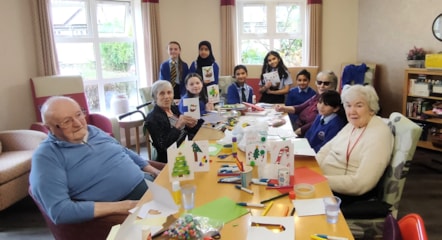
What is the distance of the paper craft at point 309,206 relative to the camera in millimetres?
1420

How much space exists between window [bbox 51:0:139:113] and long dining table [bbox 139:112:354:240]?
3.35 meters

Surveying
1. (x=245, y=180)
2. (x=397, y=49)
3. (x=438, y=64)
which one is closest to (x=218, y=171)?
(x=245, y=180)

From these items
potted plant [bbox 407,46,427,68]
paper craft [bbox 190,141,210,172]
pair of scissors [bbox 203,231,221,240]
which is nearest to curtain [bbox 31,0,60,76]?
paper craft [bbox 190,141,210,172]

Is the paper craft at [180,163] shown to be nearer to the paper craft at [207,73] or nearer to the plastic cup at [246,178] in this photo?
the plastic cup at [246,178]

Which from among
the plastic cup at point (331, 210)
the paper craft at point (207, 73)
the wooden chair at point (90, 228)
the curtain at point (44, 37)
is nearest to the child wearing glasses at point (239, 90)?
the paper craft at point (207, 73)

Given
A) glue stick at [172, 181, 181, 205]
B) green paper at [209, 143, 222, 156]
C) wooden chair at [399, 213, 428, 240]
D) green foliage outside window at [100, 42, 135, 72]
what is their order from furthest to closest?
green foliage outside window at [100, 42, 135, 72]
green paper at [209, 143, 222, 156]
glue stick at [172, 181, 181, 205]
wooden chair at [399, 213, 428, 240]

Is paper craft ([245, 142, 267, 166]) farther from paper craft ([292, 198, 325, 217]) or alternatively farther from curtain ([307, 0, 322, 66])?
curtain ([307, 0, 322, 66])

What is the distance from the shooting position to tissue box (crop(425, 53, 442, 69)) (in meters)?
4.14

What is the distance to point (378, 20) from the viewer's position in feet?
17.3

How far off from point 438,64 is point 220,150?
3.28 m

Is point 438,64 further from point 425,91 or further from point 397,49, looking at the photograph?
point 397,49

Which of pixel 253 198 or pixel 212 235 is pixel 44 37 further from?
pixel 212 235

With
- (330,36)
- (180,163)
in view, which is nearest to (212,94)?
(180,163)

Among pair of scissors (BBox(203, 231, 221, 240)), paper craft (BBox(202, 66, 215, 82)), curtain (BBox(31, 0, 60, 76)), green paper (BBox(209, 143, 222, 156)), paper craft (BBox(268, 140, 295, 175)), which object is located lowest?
pair of scissors (BBox(203, 231, 221, 240))
